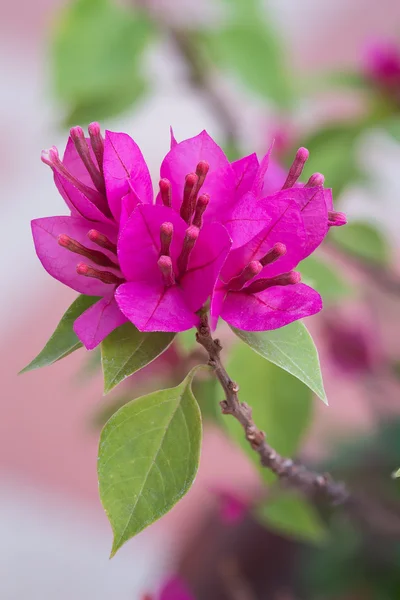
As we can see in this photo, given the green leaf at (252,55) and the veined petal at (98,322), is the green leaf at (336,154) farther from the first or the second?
the veined petal at (98,322)

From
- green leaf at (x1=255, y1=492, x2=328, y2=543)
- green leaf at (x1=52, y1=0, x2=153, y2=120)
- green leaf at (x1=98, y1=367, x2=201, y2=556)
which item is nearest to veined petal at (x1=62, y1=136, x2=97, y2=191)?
green leaf at (x1=98, y1=367, x2=201, y2=556)

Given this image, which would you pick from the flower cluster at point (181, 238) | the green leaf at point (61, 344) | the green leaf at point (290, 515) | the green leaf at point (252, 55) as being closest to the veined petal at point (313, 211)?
the flower cluster at point (181, 238)

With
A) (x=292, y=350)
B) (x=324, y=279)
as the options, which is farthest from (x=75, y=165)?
(x=324, y=279)

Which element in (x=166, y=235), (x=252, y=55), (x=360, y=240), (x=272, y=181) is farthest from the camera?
(x=252, y=55)

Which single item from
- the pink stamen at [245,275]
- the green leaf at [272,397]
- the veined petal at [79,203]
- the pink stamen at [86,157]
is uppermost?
the pink stamen at [86,157]

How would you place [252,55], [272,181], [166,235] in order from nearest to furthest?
[166,235]
[272,181]
[252,55]

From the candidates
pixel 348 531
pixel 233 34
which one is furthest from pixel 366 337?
pixel 233 34

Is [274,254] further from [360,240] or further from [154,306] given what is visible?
[360,240]
